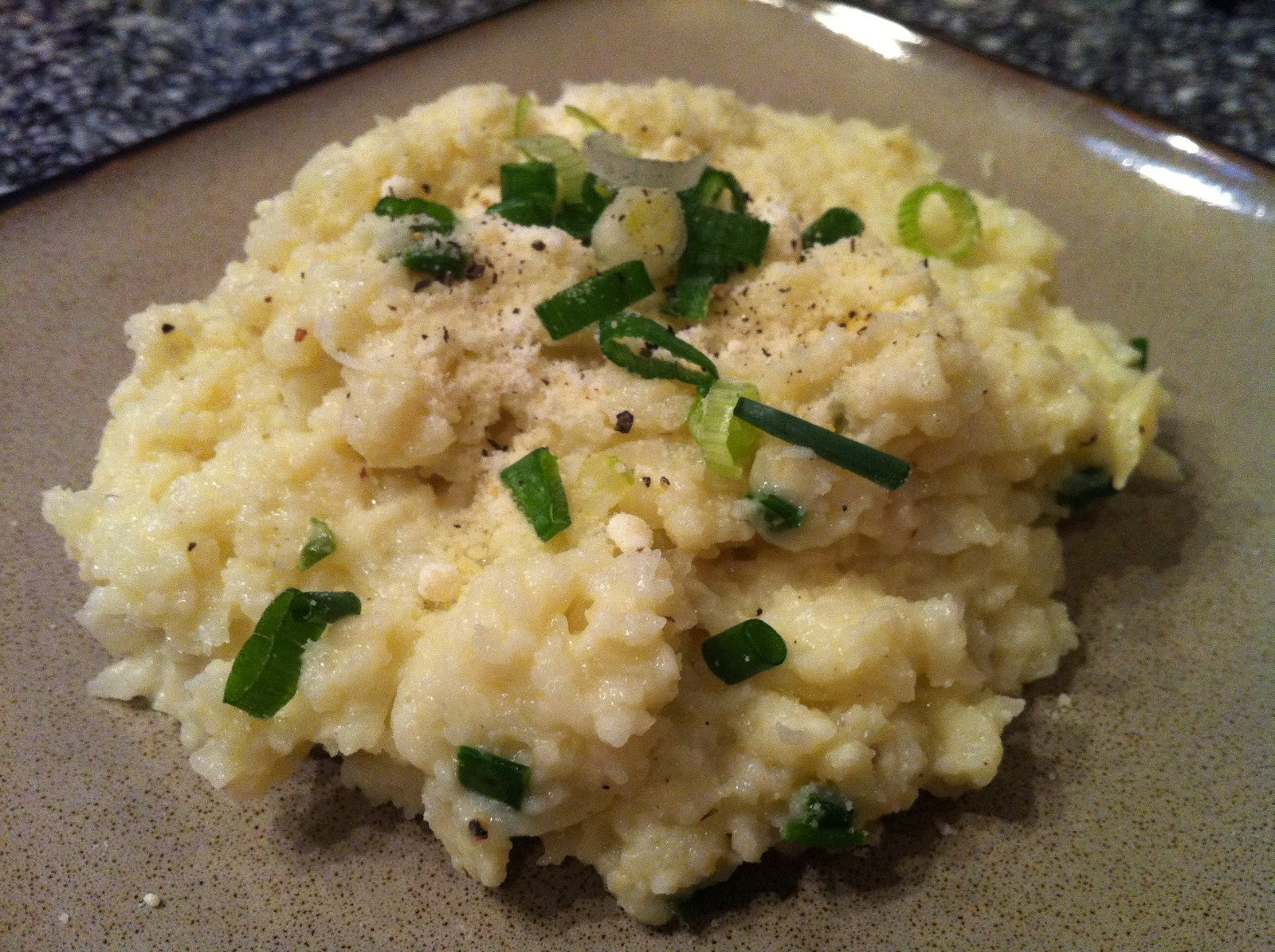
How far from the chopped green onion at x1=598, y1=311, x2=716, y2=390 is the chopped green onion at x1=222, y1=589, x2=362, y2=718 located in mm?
1039

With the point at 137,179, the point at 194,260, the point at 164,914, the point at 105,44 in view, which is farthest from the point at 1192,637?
the point at 105,44

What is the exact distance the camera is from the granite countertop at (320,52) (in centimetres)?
448

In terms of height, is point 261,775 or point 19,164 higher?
point 19,164

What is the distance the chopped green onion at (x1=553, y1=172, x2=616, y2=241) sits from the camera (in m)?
3.04

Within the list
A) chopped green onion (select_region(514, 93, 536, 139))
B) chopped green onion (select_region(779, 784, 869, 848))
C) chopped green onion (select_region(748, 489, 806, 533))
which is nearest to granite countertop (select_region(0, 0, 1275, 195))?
chopped green onion (select_region(514, 93, 536, 139))

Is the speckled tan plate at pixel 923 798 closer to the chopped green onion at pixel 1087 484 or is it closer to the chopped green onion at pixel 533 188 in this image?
the chopped green onion at pixel 1087 484

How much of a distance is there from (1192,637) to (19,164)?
5.16 meters

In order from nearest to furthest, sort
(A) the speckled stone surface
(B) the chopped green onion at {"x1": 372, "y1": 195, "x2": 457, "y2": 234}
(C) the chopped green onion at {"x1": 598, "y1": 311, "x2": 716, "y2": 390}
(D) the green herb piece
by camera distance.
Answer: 1. (C) the chopped green onion at {"x1": 598, "y1": 311, "x2": 716, "y2": 390}
2. (B) the chopped green onion at {"x1": 372, "y1": 195, "x2": 457, "y2": 234}
3. (D) the green herb piece
4. (A) the speckled stone surface

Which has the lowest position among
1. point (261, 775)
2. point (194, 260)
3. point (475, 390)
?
point (261, 775)

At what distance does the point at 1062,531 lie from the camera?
10.6ft

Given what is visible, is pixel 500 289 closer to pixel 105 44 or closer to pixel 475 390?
pixel 475 390

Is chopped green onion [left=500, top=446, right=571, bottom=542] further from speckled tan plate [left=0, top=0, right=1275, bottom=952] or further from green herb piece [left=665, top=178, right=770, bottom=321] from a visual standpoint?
speckled tan plate [left=0, top=0, right=1275, bottom=952]

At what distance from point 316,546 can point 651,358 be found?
1.08m

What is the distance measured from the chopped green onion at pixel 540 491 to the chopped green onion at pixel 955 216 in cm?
164
